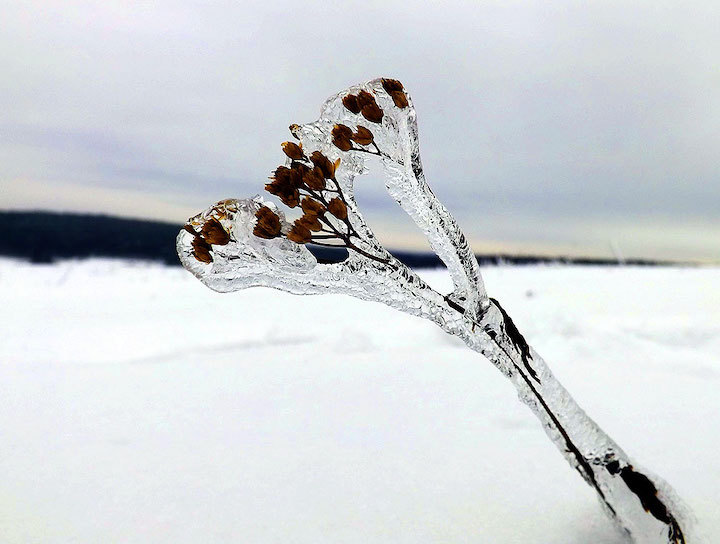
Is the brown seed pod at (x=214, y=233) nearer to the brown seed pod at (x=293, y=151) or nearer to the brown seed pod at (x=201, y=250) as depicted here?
the brown seed pod at (x=201, y=250)

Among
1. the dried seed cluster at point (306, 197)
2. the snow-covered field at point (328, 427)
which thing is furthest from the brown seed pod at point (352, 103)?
the snow-covered field at point (328, 427)

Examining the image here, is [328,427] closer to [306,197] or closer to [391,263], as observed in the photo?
[391,263]

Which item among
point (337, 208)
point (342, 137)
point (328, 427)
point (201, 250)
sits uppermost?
point (342, 137)

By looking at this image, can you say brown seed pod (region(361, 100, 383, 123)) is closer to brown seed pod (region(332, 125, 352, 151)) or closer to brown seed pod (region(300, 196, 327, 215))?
brown seed pod (region(332, 125, 352, 151))

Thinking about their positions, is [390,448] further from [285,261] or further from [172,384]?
[172,384]

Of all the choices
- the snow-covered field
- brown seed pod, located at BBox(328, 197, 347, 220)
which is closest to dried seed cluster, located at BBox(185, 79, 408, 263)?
brown seed pod, located at BBox(328, 197, 347, 220)

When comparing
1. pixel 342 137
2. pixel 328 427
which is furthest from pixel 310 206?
pixel 328 427
